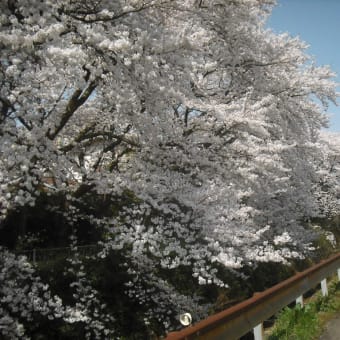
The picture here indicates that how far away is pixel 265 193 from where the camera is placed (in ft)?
48.0

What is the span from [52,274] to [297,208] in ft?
36.0

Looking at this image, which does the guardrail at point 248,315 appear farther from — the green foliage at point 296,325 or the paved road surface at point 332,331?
the paved road surface at point 332,331

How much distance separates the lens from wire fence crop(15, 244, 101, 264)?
1030 centimetres

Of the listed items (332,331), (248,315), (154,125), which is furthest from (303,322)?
(154,125)

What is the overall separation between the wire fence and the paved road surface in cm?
574

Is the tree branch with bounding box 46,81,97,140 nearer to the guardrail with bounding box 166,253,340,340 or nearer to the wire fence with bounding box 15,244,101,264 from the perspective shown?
the wire fence with bounding box 15,244,101,264

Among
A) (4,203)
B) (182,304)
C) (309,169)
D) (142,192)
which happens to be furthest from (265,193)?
(4,203)

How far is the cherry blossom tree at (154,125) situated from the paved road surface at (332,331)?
1940mm

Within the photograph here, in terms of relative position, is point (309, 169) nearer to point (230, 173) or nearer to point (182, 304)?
point (230, 173)

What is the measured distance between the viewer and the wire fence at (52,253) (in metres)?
10.3

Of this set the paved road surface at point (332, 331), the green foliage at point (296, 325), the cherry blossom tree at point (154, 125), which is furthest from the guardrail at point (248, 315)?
the cherry blossom tree at point (154, 125)

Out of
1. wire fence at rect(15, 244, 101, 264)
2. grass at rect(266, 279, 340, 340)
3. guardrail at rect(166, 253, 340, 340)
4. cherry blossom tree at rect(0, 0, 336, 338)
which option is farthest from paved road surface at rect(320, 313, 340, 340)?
wire fence at rect(15, 244, 101, 264)

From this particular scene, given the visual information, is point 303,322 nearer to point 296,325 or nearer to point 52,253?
point 296,325

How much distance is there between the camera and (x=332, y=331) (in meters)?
6.60
